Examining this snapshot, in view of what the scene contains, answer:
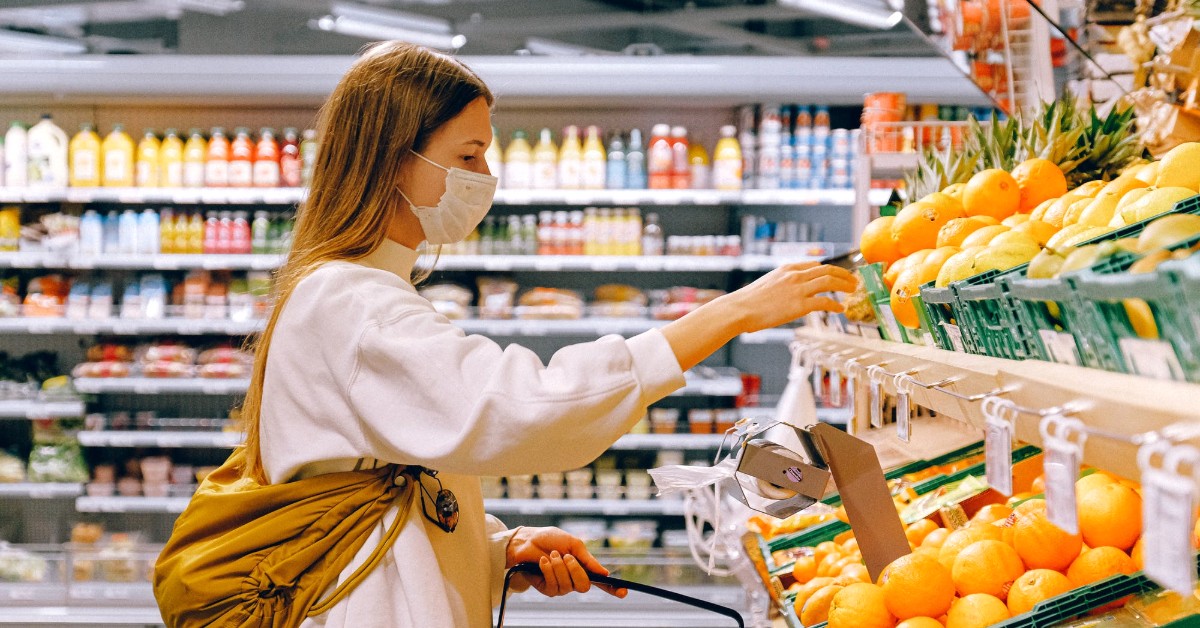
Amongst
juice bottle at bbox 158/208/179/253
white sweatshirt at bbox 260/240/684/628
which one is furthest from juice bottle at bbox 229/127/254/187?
white sweatshirt at bbox 260/240/684/628

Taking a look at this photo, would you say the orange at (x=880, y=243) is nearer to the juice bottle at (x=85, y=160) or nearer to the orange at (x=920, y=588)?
the orange at (x=920, y=588)

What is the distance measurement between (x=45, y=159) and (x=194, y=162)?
0.70 m

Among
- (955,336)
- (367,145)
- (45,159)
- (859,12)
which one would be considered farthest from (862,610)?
(859,12)

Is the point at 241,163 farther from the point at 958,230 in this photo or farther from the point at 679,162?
the point at 958,230

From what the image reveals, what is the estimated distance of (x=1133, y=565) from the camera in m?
1.12

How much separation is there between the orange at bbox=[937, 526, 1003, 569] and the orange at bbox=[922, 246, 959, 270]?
377 mm

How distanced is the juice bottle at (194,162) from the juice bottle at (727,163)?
2.41 metres

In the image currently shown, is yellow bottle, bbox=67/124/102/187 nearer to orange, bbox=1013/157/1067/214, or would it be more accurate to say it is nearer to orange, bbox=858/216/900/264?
orange, bbox=858/216/900/264

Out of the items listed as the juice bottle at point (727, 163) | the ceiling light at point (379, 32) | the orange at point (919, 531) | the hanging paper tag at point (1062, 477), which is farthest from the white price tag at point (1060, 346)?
the ceiling light at point (379, 32)

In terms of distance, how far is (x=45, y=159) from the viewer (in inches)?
179

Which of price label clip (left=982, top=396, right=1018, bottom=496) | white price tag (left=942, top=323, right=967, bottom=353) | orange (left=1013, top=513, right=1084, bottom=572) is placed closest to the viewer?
price label clip (left=982, top=396, right=1018, bottom=496)

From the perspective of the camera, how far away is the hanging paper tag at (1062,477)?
638 millimetres

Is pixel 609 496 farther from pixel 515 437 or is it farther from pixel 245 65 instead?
pixel 515 437

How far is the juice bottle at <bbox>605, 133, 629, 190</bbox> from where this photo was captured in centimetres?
456
